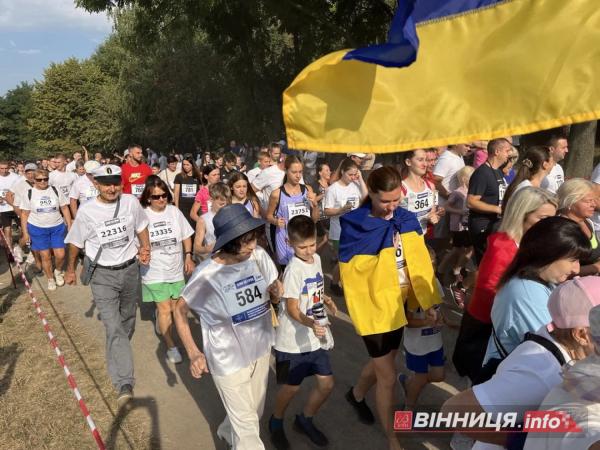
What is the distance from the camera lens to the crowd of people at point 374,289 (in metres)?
1.72

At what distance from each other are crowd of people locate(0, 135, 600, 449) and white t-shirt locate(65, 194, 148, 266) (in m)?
0.01

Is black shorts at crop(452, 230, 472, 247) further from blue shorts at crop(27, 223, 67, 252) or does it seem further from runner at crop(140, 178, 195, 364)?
blue shorts at crop(27, 223, 67, 252)

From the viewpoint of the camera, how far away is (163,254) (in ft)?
17.4

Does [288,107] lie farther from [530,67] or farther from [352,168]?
[352,168]

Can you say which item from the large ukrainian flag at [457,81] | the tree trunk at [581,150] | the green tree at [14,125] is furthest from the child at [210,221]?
the green tree at [14,125]

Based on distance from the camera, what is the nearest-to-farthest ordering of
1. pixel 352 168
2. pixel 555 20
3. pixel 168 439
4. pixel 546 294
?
pixel 555 20 → pixel 546 294 → pixel 168 439 → pixel 352 168

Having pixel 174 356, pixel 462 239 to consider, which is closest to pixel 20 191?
pixel 174 356

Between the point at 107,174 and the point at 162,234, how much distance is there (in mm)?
997

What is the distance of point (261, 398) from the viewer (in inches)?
131

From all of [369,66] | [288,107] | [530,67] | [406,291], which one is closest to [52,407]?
[406,291]

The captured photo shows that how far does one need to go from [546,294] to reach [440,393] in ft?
7.77

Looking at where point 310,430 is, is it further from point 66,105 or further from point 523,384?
point 66,105

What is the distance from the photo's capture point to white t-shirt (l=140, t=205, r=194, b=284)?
5.26 metres

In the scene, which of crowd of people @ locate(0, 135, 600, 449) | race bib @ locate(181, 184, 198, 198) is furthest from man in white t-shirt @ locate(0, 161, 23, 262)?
crowd of people @ locate(0, 135, 600, 449)
